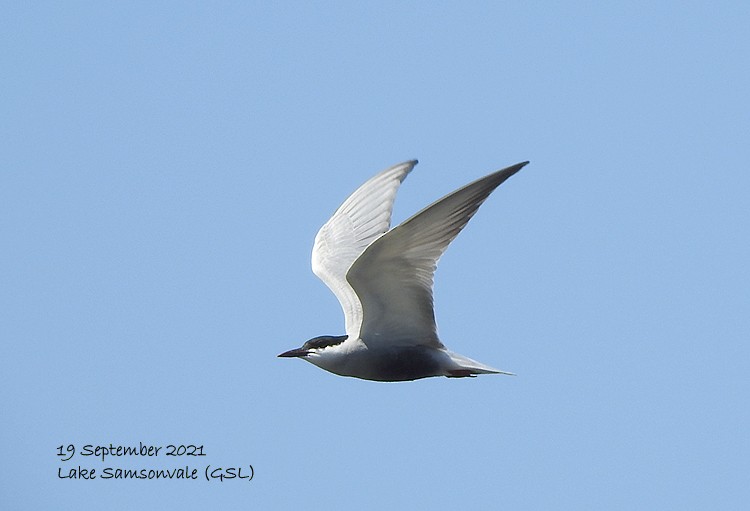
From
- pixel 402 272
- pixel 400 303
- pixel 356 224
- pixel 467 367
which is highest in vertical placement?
pixel 356 224

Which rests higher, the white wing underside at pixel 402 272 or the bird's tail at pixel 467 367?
the white wing underside at pixel 402 272

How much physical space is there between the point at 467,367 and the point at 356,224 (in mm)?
3782

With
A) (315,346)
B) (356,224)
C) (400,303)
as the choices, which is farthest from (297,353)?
(356,224)

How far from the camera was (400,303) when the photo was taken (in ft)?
42.9

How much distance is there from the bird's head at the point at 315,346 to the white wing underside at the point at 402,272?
0.22 meters

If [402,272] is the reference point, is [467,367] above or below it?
below

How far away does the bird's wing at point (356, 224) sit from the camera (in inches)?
620

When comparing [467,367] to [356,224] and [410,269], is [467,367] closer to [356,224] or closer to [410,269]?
[410,269]

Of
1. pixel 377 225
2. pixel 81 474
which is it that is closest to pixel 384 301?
pixel 377 225

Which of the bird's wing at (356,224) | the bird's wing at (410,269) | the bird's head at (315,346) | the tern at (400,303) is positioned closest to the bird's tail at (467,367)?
the tern at (400,303)

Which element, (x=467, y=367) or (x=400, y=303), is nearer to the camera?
(x=400, y=303)

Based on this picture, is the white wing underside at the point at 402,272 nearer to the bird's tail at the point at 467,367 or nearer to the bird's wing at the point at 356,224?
the bird's wing at the point at 356,224

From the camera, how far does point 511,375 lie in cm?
1301

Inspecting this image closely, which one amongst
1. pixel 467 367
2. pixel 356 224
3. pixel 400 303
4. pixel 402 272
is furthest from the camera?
pixel 356 224
